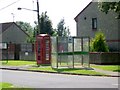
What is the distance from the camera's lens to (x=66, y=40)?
32156mm

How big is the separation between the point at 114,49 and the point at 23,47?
37.3ft

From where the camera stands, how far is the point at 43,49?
3525 centimetres

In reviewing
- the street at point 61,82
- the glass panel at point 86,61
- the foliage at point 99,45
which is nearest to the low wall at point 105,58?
the foliage at point 99,45

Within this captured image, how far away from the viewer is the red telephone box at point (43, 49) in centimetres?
3506

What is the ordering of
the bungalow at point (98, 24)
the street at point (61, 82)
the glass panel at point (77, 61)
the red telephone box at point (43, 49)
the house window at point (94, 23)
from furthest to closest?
the house window at point (94, 23), the bungalow at point (98, 24), the red telephone box at point (43, 49), the glass panel at point (77, 61), the street at point (61, 82)

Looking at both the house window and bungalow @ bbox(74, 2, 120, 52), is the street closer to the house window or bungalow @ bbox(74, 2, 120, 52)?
bungalow @ bbox(74, 2, 120, 52)

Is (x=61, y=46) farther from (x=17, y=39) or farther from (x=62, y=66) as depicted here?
(x=17, y=39)

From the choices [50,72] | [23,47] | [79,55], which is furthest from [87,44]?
[23,47]

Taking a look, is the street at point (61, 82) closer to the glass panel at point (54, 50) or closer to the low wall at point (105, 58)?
the glass panel at point (54, 50)

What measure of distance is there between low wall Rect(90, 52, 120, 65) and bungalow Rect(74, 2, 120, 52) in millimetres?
9564

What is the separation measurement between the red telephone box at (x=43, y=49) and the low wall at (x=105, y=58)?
196 inches

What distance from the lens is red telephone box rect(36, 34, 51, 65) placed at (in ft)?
115

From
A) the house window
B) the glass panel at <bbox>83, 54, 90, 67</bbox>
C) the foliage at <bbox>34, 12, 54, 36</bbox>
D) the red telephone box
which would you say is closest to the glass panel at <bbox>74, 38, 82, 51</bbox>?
the glass panel at <bbox>83, 54, 90, 67</bbox>

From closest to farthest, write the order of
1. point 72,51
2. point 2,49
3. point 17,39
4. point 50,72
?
point 50,72
point 72,51
point 2,49
point 17,39
